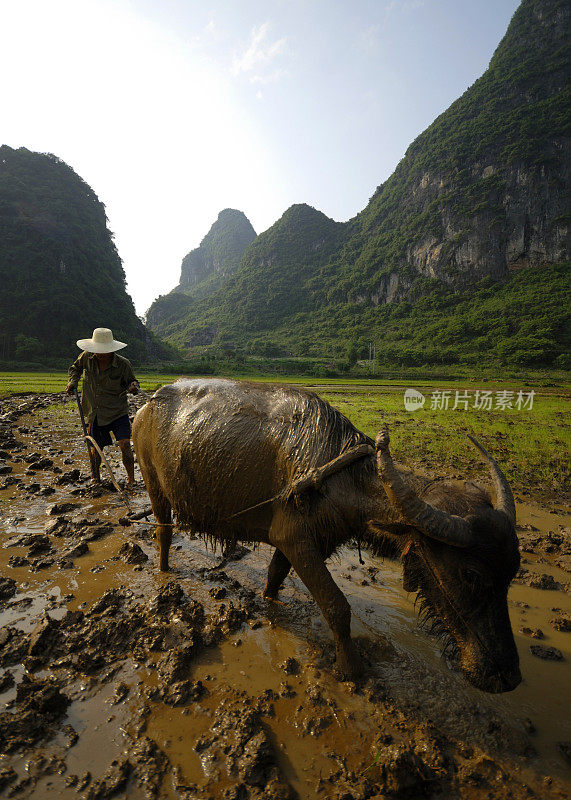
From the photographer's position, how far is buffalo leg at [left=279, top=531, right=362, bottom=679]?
2490 millimetres

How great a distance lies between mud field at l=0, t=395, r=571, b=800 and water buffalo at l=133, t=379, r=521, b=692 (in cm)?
37

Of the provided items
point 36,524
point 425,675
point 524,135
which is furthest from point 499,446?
point 524,135

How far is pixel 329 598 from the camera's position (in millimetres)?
2498

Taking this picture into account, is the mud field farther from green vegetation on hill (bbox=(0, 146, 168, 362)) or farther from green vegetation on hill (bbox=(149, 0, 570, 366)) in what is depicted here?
green vegetation on hill (bbox=(149, 0, 570, 366))

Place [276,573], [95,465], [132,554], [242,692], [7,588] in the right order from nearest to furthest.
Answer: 1. [242,692]
2. [7,588]
3. [276,573]
4. [132,554]
5. [95,465]

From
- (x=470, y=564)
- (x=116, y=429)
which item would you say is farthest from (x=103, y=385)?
(x=470, y=564)

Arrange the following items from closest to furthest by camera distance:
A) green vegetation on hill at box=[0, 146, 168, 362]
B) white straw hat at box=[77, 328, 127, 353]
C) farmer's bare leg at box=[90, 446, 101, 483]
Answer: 1. white straw hat at box=[77, 328, 127, 353]
2. farmer's bare leg at box=[90, 446, 101, 483]
3. green vegetation on hill at box=[0, 146, 168, 362]

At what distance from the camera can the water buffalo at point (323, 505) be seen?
2.00m

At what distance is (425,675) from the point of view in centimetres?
259

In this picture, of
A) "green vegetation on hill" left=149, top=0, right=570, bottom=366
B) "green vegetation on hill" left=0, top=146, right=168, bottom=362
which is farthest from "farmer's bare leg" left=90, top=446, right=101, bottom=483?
"green vegetation on hill" left=149, top=0, right=570, bottom=366

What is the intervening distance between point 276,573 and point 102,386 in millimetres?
3844

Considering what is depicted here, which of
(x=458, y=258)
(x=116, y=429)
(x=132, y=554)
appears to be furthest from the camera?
(x=458, y=258)

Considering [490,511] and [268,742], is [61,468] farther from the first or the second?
[490,511]

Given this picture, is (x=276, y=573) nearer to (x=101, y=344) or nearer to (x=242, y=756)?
(x=242, y=756)
